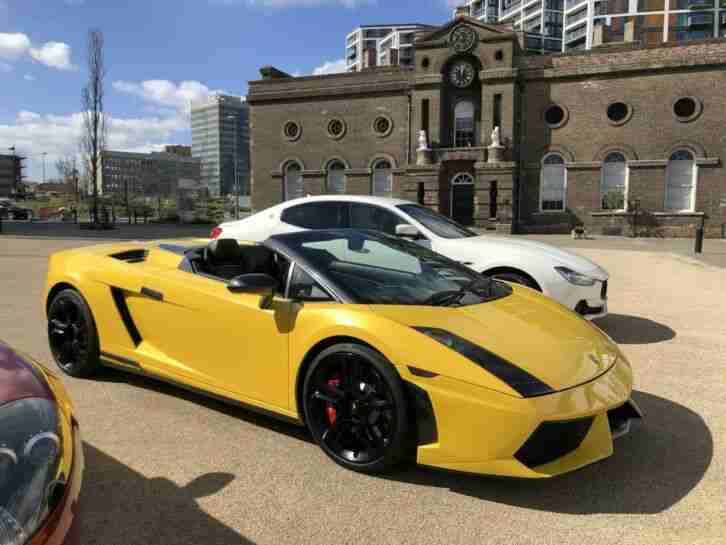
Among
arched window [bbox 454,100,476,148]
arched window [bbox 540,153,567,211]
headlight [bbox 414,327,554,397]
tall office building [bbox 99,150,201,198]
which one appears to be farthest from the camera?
tall office building [bbox 99,150,201,198]

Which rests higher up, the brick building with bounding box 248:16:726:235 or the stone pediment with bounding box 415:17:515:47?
the stone pediment with bounding box 415:17:515:47

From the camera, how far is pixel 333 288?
3441 mm

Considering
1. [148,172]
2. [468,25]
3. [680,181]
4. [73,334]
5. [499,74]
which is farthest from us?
[148,172]

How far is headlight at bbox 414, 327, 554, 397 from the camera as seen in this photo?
2.78 meters

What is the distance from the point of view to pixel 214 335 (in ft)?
12.4

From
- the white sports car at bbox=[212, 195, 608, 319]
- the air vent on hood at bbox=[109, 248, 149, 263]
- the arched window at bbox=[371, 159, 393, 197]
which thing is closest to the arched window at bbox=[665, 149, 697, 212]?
the arched window at bbox=[371, 159, 393, 197]

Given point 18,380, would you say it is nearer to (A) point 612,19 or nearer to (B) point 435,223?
(B) point 435,223

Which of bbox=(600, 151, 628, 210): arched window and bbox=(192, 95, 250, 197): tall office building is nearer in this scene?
bbox=(600, 151, 628, 210): arched window

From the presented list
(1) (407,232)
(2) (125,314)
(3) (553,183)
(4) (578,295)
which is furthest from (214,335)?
(3) (553,183)

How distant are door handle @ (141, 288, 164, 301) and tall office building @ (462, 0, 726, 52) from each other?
78846mm

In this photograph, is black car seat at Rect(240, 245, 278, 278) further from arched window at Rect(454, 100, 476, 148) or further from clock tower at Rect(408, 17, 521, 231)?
arched window at Rect(454, 100, 476, 148)

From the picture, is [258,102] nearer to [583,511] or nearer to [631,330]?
[631,330]

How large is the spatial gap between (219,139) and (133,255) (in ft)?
419

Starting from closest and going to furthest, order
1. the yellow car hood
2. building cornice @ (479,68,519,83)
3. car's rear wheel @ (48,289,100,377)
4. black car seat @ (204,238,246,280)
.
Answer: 1. the yellow car hood
2. black car seat @ (204,238,246,280)
3. car's rear wheel @ (48,289,100,377)
4. building cornice @ (479,68,519,83)
